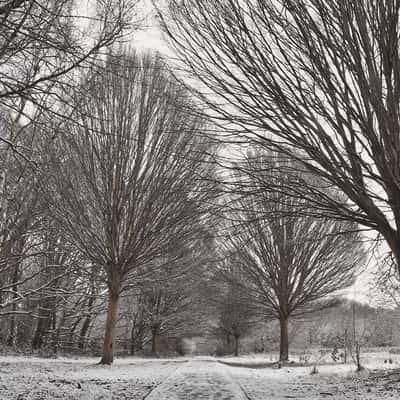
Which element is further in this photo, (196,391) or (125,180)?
(125,180)

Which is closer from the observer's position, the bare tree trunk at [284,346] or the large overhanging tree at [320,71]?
the large overhanging tree at [320,71]

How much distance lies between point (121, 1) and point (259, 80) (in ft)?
6.84

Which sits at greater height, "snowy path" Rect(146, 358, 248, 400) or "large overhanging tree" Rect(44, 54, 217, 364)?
"large overhanging tree" Rect(44, 54, 217, 364)

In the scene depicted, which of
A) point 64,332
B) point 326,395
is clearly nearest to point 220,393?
point 326,395

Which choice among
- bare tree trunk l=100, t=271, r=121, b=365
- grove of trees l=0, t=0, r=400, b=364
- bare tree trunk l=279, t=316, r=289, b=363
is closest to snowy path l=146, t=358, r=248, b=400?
grove of trees l=0, t=0, r=400, b=364

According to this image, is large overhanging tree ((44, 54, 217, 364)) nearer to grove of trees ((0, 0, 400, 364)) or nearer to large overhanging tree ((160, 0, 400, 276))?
grove of trees ((0, 0, 400, 364))

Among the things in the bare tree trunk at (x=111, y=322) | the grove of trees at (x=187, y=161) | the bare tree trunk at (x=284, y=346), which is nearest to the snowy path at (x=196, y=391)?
the grove of trees at (x=187, y=161)

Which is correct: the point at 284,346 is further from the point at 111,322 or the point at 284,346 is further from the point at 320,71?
the point at 320,71

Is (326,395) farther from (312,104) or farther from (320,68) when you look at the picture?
(320,68)

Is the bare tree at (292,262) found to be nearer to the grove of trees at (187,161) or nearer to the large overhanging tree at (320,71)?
the grove of trees at (187,161)

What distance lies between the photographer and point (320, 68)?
4863 mm

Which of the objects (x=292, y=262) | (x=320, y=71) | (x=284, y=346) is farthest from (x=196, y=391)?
(x=284, y=346)

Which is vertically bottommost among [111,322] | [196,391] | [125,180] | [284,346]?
[284,346]

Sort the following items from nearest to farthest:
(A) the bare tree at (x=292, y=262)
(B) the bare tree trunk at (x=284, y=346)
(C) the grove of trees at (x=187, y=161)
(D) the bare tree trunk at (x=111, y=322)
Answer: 1. (C) the grove of trees at (x=187, y=161)
2. (D) the bare tree trunk at (x=111, y=322)
3. (A) the bare tree at (x=292, y=262)
4. (B) the bare tree trunk at (x=284, y=346)
